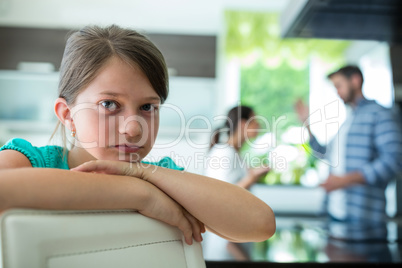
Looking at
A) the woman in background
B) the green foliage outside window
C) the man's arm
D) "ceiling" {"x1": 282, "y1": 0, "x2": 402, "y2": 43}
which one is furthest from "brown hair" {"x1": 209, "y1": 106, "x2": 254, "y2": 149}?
the green foliage outside window

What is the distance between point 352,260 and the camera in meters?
1.04

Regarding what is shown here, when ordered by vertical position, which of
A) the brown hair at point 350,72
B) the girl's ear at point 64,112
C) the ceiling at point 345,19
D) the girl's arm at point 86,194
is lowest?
the girl's arm at point 86,194

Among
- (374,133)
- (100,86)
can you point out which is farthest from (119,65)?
(374,133)

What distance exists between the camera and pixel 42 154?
2.56 ft

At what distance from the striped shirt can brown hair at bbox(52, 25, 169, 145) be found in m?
1.64

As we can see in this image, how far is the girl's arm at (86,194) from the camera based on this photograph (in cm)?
43

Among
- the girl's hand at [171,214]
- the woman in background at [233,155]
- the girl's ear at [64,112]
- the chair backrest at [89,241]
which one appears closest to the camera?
the chair backrest at [89,241]

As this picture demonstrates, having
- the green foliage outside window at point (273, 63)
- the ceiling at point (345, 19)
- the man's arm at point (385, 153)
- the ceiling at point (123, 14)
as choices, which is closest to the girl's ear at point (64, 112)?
the ceiling at point (345, 19)

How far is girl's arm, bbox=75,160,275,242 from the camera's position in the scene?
614 mm

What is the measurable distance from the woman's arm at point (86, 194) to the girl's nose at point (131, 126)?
131mm

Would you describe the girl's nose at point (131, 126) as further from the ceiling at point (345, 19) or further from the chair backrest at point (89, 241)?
the ceiling at point (345, 19)

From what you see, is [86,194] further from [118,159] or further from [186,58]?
[186,58]

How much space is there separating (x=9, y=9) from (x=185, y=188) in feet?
11.8

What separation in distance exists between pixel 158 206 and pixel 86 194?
120 millimetres
